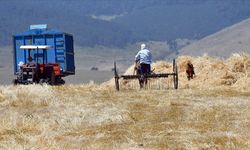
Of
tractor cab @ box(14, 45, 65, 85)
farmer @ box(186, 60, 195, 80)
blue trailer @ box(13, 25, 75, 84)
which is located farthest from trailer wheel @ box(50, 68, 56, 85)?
farmer @ box(186, 60, 195, 80)

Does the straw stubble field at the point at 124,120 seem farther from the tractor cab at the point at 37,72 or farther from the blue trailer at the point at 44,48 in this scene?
the blue trailer at the point at 44,48

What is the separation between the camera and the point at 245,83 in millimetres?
28000

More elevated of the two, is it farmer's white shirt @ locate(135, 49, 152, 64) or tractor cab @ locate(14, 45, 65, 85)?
farmer's white shirt @ locate(135, 49, 152, 64)

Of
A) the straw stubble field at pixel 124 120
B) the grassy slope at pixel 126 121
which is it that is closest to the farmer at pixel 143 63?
the straw stubble field at pixel 124 120

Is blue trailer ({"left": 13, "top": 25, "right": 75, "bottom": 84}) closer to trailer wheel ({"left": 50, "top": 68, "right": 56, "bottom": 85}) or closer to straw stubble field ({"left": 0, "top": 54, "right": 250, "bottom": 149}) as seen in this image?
trailer wheel ({"left": 50, "top": 68, "right": 56, "bottom": 85})

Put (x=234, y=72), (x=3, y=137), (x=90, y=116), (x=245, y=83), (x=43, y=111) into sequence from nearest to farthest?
(x=3, y=137), (x=90, y=116), (x=43, y=111), (x=245, y=83), (x=234, y=72)

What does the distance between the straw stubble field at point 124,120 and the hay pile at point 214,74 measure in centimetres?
602

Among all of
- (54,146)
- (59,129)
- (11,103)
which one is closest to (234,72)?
(11,103)

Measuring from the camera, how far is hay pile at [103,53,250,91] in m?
29.6

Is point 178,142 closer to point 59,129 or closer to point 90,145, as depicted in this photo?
point 90,145

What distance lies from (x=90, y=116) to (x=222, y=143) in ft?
16.2

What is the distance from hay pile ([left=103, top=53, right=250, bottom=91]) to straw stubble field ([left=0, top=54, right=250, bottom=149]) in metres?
6.02

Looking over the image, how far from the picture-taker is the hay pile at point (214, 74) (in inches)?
1166

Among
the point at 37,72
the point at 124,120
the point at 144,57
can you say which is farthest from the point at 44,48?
the point at 124,120
